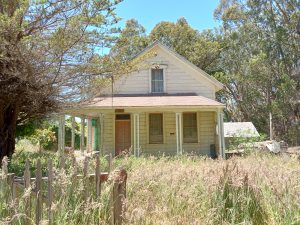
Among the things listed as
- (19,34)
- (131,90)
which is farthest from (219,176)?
(131,90)

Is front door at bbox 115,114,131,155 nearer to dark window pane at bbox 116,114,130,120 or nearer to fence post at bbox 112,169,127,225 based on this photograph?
dark window pane at bbox 116,114,130,120

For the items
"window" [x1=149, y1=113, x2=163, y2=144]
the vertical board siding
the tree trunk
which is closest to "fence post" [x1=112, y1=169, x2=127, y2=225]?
the tree trunk

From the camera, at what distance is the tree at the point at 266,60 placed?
1177 inches

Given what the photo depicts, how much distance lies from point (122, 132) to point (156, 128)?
1.81 metres

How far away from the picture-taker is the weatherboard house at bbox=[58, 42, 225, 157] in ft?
58.8

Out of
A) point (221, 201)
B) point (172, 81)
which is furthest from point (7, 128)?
point (172, 81)

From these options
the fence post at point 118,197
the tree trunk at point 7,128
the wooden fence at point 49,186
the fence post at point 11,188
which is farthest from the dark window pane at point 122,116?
the fence post at point 118,197

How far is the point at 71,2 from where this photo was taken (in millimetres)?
7656

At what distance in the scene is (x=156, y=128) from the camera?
65.6 ft

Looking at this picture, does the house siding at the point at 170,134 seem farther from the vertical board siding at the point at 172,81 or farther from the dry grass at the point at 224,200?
the dry grass at the point at 224,200

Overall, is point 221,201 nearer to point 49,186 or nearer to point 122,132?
point 49,186

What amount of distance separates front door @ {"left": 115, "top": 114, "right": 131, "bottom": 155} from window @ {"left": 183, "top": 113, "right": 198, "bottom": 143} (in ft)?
9.78

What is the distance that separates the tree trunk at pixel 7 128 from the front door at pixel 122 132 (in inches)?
379

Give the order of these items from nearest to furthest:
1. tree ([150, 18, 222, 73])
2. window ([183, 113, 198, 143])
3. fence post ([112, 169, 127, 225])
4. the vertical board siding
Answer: fence post ([112, 169, 127, 225]) < window ([183, 113, 198, 143]) < the vertical board siding < tree ([150, 18, 222, 73])
